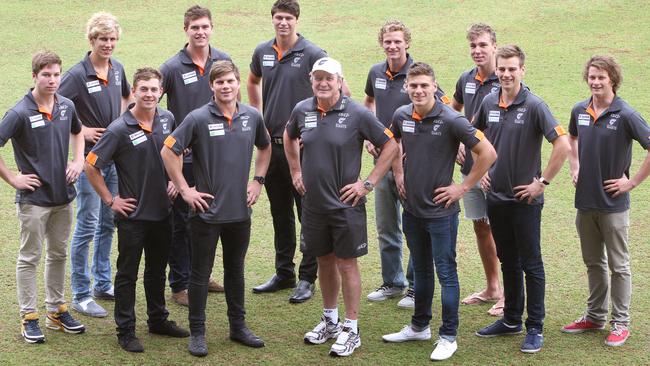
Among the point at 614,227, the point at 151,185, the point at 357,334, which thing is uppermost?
the point at 151,185

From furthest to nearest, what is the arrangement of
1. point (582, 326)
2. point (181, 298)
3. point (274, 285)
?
point (274, 285)
point (181, 298)
point (582, 326)

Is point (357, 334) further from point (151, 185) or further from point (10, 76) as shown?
point (10, 76)

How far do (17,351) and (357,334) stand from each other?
2443mm

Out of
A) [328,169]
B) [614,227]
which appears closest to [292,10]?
[328,169]

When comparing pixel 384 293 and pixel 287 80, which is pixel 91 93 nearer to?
pixel 287 80

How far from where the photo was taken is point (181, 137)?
700cm

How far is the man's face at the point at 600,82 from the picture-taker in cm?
718

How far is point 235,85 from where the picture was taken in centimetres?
712

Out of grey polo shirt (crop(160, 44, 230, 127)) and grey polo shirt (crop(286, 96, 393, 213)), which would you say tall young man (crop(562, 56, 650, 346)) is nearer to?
grey polo shirt (crop(286, 96, 393, 213))

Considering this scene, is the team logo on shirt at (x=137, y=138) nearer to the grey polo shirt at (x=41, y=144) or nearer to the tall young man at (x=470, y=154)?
the grey polo shirt at (x=41, y=144)

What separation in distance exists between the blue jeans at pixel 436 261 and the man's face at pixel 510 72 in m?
1.02

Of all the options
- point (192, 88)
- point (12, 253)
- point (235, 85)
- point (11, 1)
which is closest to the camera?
point (235, 85)

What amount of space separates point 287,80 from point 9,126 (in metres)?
2.34

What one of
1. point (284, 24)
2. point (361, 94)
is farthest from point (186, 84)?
point (361, 94)
